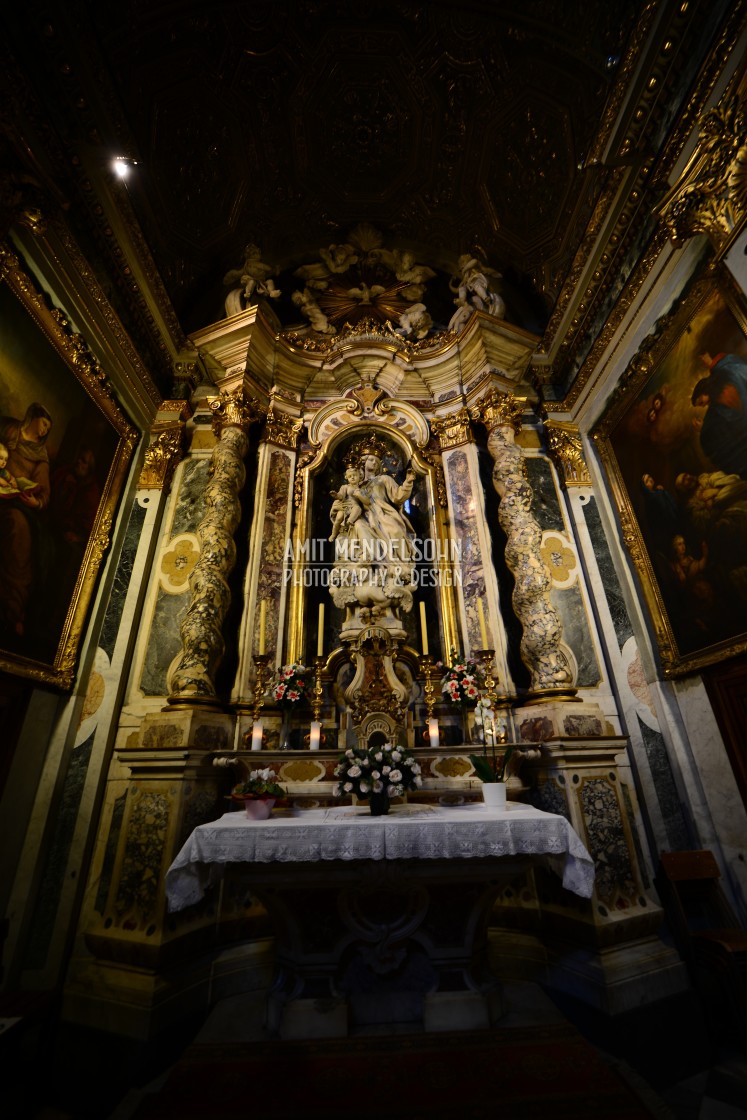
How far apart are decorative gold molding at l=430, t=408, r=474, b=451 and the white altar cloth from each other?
5.69 metres

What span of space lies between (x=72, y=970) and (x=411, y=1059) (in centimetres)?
332

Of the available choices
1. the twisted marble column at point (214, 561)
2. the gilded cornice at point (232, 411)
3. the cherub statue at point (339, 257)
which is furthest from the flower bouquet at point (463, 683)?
the cherub statue at point (339, 257)

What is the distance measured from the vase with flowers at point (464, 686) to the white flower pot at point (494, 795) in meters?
1.42

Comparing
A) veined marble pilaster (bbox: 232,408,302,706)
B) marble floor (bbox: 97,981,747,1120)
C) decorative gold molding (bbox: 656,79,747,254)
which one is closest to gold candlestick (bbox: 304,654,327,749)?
veined marble pilaster (bbox: 232,408,302,706)

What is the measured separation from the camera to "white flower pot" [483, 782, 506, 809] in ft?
13.5

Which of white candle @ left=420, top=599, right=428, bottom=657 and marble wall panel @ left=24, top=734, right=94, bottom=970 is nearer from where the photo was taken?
marble wall panel @ left=24, top=734, right=94, bottom=970

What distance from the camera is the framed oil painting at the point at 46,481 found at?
15.1ft

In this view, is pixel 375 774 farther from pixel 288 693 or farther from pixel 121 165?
pixel 121 165

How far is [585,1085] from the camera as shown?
120 inches

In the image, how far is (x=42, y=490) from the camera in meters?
5.10

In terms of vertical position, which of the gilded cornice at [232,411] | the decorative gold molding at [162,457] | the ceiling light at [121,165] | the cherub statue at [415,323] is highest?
the cherub statue at [415,323]

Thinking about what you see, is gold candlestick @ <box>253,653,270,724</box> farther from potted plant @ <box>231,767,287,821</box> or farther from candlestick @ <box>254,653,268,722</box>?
potted plant @ <box>231,767,287,821</box>

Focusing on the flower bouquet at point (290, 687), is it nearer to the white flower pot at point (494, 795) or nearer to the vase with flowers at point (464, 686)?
the vase with flowers at point (464, 686)

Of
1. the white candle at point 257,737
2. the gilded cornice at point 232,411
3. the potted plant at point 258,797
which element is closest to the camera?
the potted plant at point 258,797
